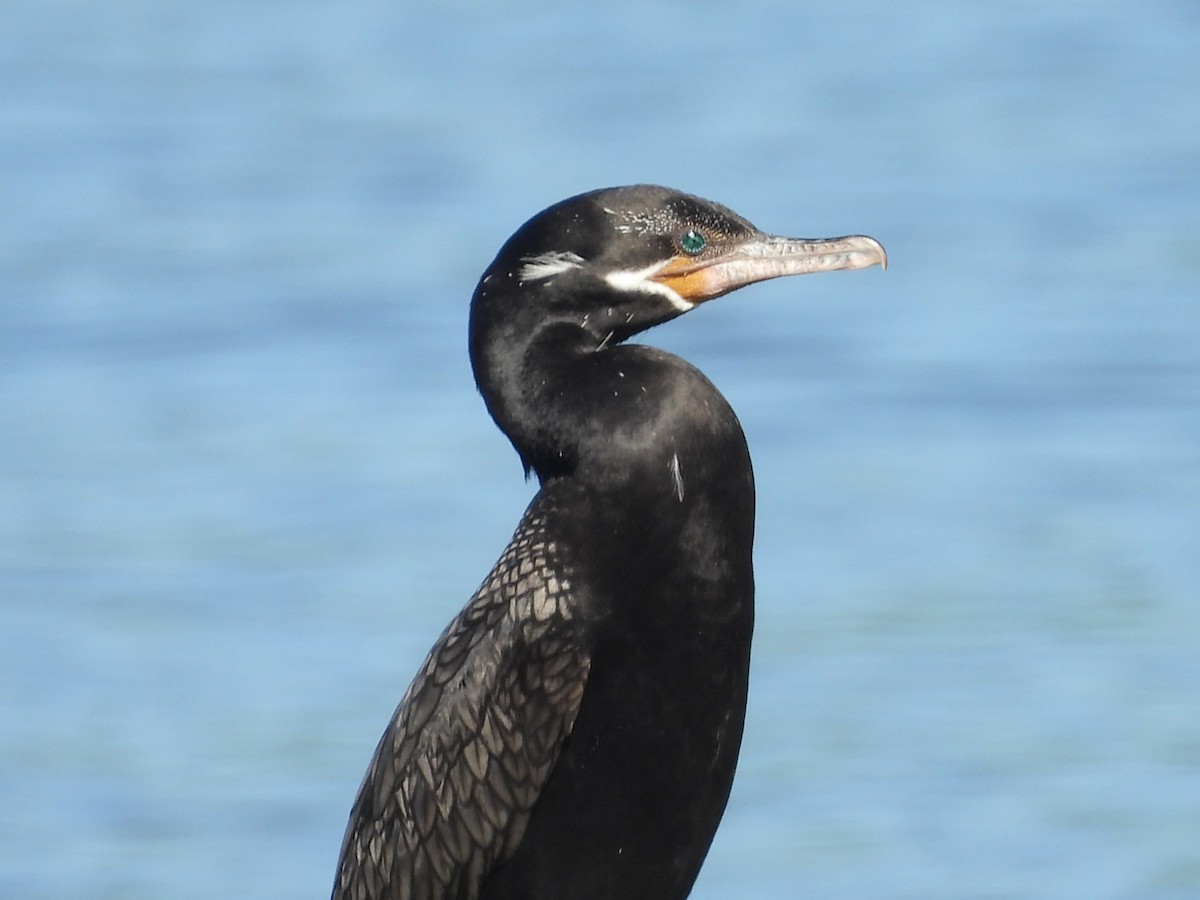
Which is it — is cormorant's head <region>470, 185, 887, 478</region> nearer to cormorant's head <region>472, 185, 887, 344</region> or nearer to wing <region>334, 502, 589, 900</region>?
cormorant's head <region>472, 185, 887, 344</region>

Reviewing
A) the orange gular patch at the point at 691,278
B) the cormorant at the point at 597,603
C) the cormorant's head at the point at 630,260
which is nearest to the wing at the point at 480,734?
the cormorant at the point at 597,603

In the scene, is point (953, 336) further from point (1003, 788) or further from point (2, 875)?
point (2, 875)

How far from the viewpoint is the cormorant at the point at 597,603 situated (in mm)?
6652

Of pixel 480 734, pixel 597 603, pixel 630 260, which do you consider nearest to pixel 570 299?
pixel 630 260

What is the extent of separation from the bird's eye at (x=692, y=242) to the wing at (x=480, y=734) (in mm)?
667

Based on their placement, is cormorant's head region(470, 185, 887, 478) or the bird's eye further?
the bird's eye

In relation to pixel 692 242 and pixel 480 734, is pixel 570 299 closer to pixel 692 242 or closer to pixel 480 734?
pixel 692 242

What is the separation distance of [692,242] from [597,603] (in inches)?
33.2

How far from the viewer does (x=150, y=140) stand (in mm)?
21391

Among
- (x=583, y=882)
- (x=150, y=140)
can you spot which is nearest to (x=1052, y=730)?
(x=583, y=882)

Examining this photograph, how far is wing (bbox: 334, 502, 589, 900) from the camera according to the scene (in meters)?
6.70

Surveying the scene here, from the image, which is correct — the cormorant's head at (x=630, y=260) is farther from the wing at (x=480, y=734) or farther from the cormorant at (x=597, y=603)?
the wing at (x=480, y=734)

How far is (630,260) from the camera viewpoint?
265 inches

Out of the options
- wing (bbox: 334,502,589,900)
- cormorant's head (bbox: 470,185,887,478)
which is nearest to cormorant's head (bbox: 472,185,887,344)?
cormorant's head (bbox: 470,185,887,478)
